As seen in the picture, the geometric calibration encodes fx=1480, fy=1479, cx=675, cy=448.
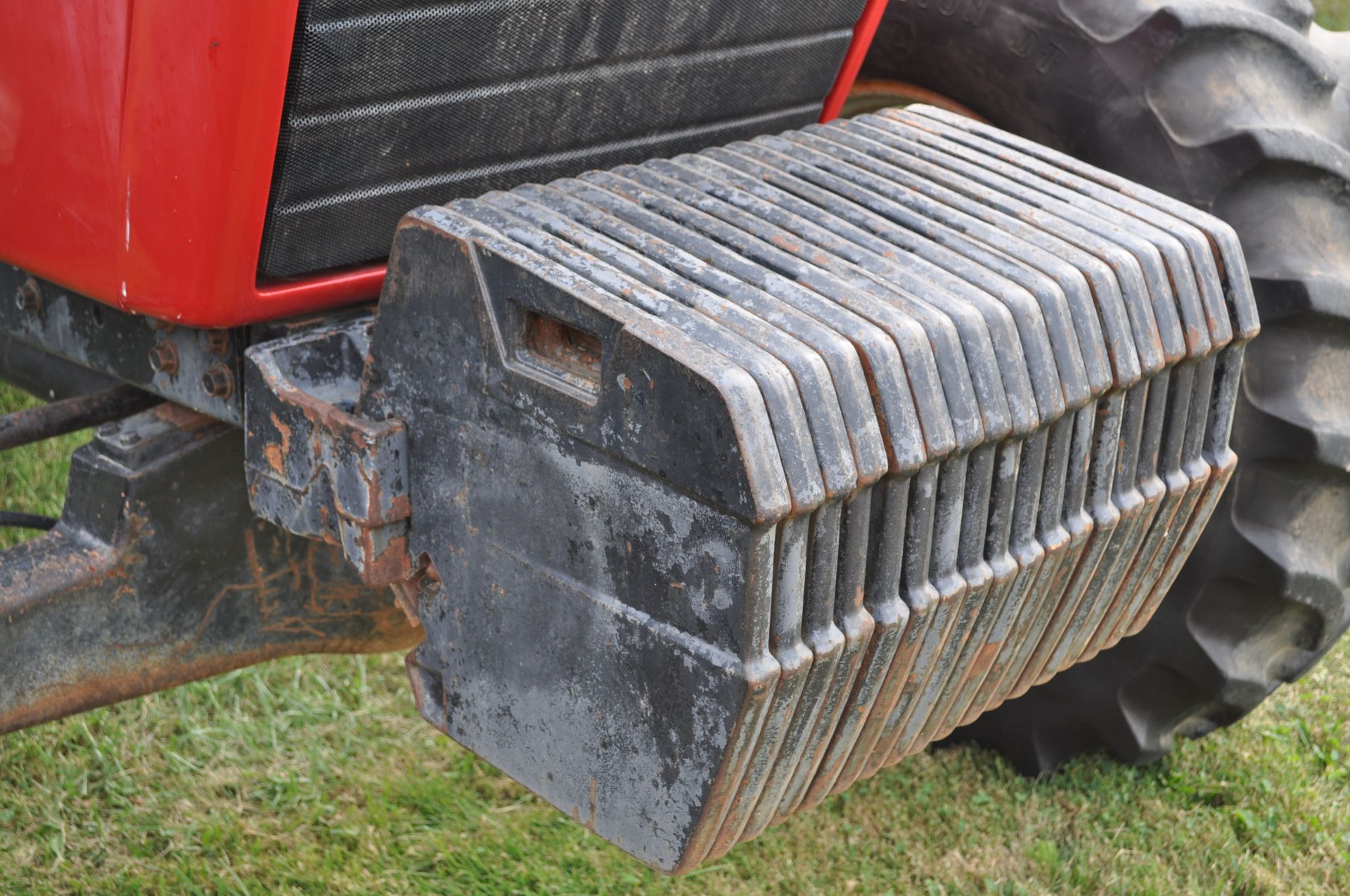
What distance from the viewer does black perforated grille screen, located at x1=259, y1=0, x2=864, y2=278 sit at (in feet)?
4.28

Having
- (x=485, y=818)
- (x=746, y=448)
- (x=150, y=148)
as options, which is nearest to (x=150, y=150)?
(x=150, y=148)

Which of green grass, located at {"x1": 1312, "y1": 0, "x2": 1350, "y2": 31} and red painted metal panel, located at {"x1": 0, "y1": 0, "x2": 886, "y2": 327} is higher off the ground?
red painted metal panel, located at {"x1": 0, "y1": 0, "x2": 886, "y2": 327}

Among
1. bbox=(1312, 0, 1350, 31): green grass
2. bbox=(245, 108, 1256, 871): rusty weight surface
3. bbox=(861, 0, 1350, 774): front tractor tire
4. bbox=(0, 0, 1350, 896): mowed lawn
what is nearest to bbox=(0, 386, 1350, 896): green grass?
bbox=(0, 0, 1350, 896): mowed lawn

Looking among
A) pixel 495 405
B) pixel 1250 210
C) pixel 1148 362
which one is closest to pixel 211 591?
pixel 495 405

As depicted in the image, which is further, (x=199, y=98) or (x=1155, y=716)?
(x=1155, y=716)

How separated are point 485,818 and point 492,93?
1.11m

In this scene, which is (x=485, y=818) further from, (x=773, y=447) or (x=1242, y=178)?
(x=1242, y=178)

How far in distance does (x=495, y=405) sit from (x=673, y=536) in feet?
0.66

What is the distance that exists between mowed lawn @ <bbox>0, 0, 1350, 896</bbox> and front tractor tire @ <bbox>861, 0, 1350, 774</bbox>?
9.6 inches

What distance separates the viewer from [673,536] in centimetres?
115

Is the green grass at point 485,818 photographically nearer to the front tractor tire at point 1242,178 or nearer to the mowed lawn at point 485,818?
the mowed lawn at point 485,818

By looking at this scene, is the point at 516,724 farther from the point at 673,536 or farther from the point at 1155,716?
the point at 1155,716

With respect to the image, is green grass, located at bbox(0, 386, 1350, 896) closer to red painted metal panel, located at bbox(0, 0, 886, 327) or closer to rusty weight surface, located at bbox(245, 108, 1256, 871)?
rusty weight surface, located at bbox(245, 108, 1256, 871)

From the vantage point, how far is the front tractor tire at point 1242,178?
1819 millimetres
